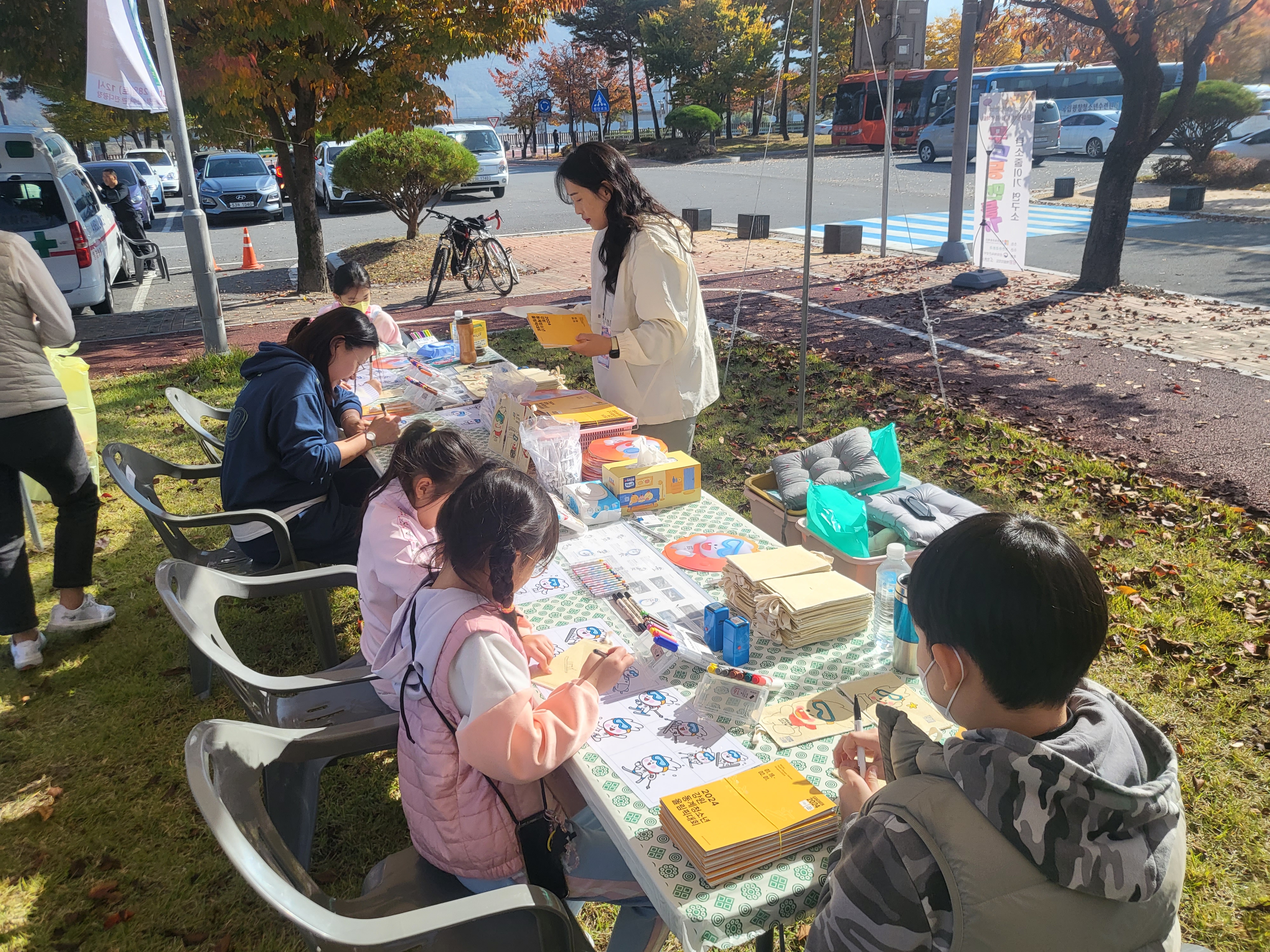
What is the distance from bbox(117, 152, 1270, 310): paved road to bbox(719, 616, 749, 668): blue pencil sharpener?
34.2 feet

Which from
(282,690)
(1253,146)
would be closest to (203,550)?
(282,690)

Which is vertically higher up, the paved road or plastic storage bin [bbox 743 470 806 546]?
the paved road

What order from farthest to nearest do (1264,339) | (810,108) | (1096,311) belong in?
(1096,311) → (1264,339) → (810,108)

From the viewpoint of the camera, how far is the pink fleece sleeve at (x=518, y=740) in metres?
1.75

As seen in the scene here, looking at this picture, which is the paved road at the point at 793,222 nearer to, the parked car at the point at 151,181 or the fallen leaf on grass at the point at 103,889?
the parked car at the point at 151,181

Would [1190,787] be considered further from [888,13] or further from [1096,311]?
[1096,311]

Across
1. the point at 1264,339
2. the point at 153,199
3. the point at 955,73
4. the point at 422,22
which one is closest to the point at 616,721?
the point at 1264,339

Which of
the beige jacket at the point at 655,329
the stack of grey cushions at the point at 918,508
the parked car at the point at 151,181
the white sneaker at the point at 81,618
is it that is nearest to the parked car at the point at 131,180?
the parked car at the point at 151,181

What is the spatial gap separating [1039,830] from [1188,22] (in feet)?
39.3

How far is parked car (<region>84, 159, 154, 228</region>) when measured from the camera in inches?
747

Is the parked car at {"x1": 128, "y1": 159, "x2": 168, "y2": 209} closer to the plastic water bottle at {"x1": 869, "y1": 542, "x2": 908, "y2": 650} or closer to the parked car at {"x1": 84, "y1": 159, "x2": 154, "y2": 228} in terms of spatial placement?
the parked car at {"x1": 84, "y1": 159, "x2": 154, "y2": 228}

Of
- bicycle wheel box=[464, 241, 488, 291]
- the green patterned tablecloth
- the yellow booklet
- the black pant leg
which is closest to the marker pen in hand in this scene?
the green patterned tablecloth

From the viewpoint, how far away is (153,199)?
24.1 metres

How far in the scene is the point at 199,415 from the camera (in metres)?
4.58
